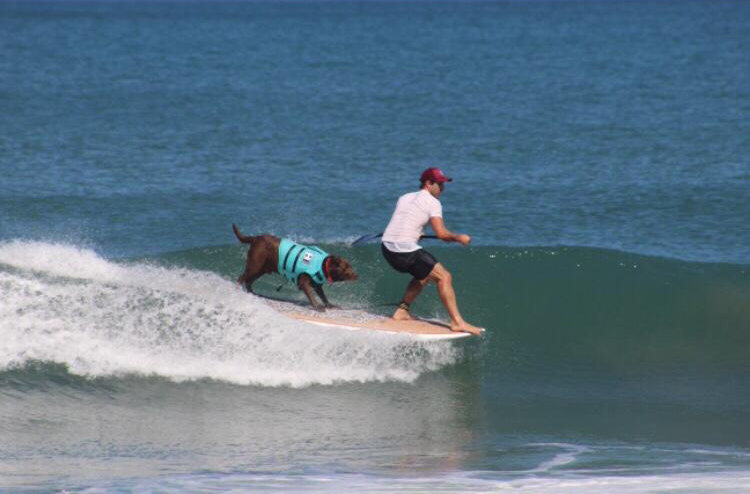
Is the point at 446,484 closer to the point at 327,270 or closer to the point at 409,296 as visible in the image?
the point at 409,296

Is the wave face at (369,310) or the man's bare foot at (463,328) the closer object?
the wave face at (369,310)

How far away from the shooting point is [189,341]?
38.2 feet

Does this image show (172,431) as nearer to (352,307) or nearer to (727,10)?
(352,307)

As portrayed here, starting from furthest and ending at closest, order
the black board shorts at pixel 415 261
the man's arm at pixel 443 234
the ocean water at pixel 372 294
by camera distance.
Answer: the black board shorts at pixel 415 261
the man's arm at pixel 443 234
the ocean water at pixel 372 294

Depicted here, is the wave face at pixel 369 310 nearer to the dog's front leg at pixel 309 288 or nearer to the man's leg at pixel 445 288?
the dog's front leg at pixel 309 288

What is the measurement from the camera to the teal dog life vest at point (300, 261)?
38.9 ft

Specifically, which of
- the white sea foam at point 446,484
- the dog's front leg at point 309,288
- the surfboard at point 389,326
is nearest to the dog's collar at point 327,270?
the dog's front leg at point 309,288

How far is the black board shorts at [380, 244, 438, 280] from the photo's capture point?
1145cm

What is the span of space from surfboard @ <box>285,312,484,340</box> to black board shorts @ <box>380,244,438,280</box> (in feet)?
1.71

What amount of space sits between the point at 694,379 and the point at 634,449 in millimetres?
2588

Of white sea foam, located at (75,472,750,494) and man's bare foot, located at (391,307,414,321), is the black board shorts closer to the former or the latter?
man's bare foot, located at (391,307,414,321)

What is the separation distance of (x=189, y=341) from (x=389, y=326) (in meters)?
1.92

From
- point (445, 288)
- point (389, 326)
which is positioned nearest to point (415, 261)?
point (445, 288)

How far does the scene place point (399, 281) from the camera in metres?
14.9
